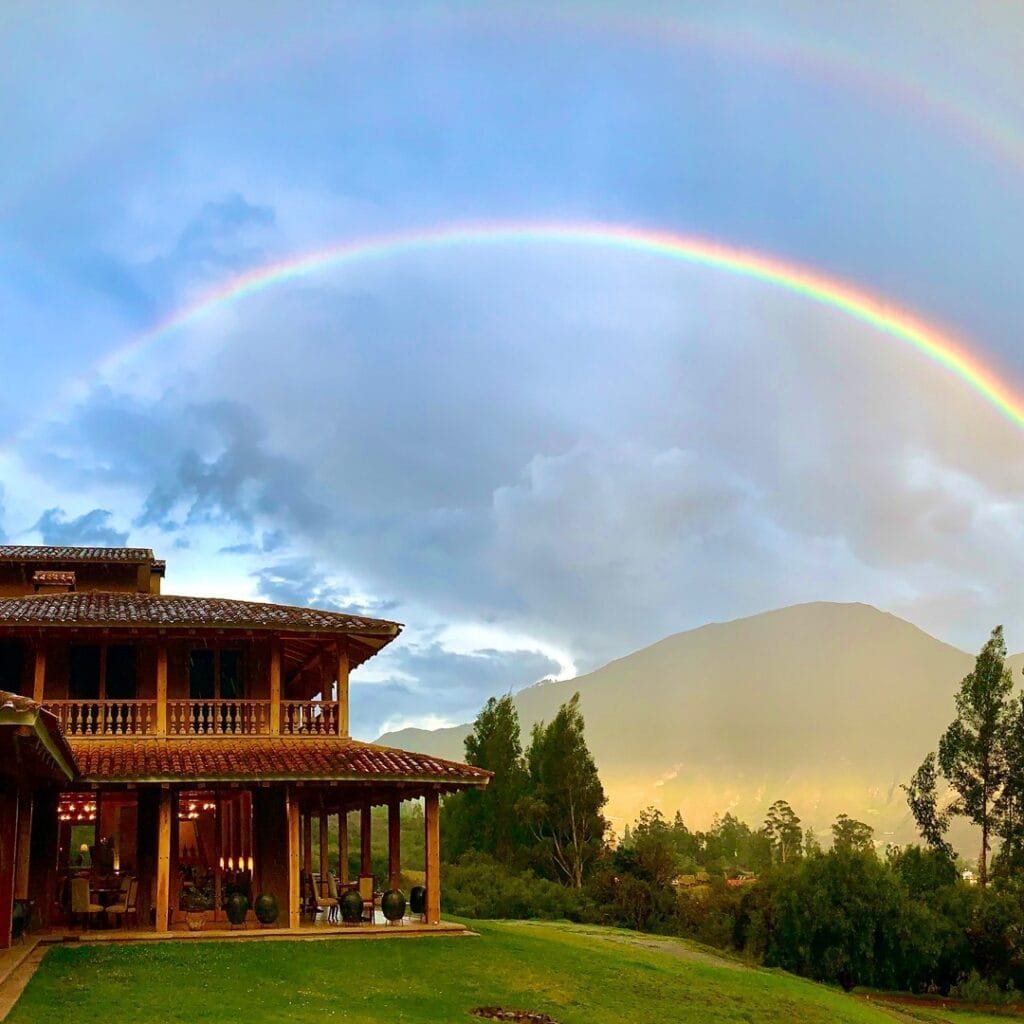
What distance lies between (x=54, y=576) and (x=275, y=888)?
11598 mm

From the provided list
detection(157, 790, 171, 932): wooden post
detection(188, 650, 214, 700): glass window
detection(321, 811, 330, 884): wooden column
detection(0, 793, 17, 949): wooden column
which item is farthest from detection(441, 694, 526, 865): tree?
detection(0, 793, 17, 949): wooden column

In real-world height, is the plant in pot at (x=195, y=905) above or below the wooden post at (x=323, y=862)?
below

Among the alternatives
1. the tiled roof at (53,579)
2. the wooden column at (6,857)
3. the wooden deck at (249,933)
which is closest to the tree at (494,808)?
the tiled roof at (53,579)

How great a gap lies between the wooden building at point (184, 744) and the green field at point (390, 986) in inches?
85.6

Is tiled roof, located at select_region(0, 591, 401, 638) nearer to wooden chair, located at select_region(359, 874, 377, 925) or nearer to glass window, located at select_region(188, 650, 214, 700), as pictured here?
glass window, located at select_region(188, 650, 214, 700)

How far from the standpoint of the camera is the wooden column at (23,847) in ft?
67.2

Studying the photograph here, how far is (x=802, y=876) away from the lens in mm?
37344

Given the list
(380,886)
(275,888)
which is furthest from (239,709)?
(380,886)

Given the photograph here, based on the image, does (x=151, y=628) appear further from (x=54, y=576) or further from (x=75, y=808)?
(x=54, y=576)

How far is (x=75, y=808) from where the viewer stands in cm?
2525

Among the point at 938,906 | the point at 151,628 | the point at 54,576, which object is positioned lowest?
the point at 938,906

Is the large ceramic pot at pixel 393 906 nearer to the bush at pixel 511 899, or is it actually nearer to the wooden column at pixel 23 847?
the wooden column at pixel 23 847

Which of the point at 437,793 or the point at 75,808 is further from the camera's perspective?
the point at 75,808

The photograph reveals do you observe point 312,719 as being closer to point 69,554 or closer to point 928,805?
point 69,554
